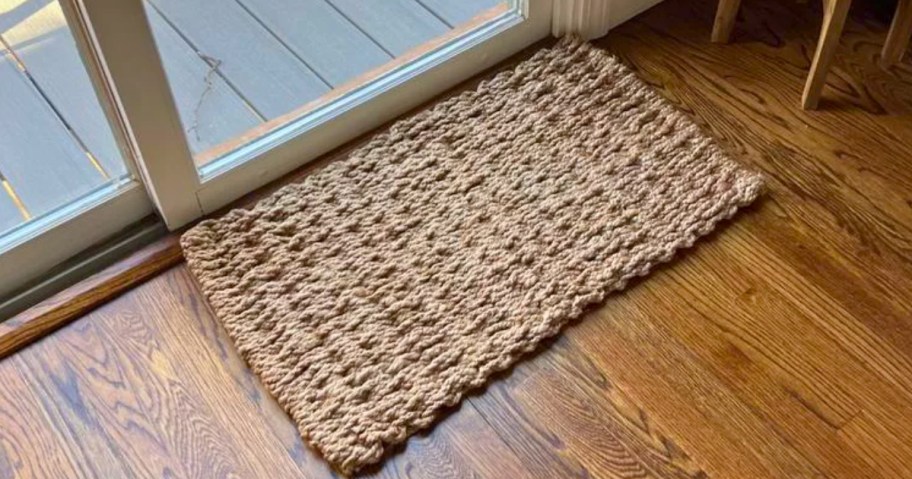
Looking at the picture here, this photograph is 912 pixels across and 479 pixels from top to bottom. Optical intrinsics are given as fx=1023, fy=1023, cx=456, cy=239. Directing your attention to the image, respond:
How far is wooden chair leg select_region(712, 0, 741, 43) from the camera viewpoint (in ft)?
6.11

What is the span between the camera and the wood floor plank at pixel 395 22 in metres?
1.89

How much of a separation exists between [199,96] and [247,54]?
14cm

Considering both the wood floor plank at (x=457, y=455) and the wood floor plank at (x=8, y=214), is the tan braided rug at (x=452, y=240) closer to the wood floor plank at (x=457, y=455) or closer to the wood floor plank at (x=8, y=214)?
the wood floor plank at (x=457, y=455)

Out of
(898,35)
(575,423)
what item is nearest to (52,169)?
(575,423)

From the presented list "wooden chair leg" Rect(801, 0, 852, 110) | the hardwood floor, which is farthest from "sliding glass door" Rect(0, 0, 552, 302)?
"wooden chair leg" Rect(801, 0, 852, 110)

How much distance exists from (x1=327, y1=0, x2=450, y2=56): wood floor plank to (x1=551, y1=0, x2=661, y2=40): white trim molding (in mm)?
208

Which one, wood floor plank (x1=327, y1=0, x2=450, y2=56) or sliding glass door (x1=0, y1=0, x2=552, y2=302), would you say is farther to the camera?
wood floor plank (x1=327, y1=0, x2=450, y2=56)

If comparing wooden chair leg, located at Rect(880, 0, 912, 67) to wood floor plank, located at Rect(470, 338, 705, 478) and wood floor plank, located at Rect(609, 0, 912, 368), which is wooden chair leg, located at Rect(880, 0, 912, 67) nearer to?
wood floor plank, located at Rect(609, 0, 912, 368)

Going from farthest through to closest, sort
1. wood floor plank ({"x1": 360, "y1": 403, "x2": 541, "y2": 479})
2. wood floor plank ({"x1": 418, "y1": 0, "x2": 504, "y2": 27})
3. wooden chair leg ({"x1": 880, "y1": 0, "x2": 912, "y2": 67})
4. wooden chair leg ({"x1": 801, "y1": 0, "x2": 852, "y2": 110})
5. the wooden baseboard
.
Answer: wood floor plank ({"x1": 418, "y1": 0, "x2": 504, "y2": 27}), wooden chair leg ({"x1": 880, "y1": 0, "x2": 912, "y2": 67}), wooden chair leg ({"x1": 801, "y1": 0, "x2": 852, "y2": 110}), the wooden baseboard, wood floor plank ({"x1": 360, "y1": 403, "x2": 541, "y2": 479})

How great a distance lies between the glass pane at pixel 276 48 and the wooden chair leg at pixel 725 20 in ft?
1.30

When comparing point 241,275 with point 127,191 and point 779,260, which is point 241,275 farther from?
point 779,260

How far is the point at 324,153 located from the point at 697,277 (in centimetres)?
65

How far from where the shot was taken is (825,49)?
1.72 m

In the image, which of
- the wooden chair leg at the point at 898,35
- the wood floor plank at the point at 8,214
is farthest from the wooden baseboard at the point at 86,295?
the wooden chair leg at the point at 898,35
